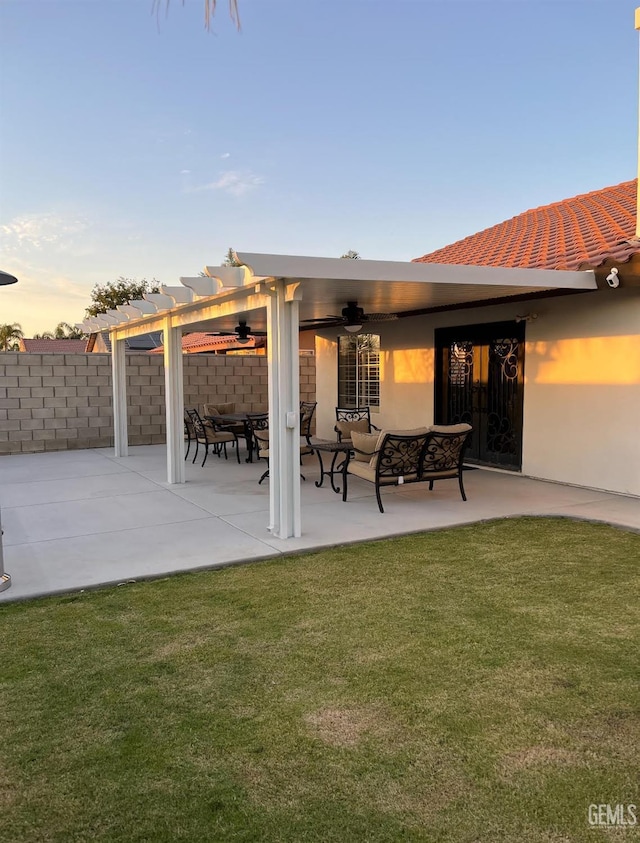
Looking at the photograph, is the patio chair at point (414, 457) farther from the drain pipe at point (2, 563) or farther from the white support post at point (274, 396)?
the drain pipe at point (2, 563)

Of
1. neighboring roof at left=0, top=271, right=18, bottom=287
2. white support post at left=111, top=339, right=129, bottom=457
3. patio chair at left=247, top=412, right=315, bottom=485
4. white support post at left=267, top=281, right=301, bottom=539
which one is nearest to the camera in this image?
neighboring roof at left=0, top=271, right=18, bottom=287

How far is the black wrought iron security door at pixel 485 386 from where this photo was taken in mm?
10211

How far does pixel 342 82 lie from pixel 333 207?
6796mm

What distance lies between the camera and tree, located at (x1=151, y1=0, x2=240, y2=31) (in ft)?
8.65

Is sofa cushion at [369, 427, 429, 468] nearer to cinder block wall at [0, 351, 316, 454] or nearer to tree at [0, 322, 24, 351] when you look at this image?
cinder block wall at [0, 351, 316, 454]

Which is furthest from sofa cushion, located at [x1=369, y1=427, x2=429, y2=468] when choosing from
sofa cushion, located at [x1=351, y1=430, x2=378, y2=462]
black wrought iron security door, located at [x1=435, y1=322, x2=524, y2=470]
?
black wrought iron security door, located at [x1=435, y1=322, x2=524, y2=470]

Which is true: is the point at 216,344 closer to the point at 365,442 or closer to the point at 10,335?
the point at 365,442

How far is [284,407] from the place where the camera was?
646cm

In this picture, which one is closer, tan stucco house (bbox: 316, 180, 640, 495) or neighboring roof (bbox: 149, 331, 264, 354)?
tan stucco house (bbox: 316, 180, 640, 495)

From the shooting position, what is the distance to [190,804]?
2.56 metres

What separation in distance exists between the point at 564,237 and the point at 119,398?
9.01 meters

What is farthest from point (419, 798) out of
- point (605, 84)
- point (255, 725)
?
point (605, 84)

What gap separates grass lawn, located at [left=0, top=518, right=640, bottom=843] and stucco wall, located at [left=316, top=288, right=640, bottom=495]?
362 centimetres

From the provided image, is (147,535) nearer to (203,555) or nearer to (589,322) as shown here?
(203,555)
